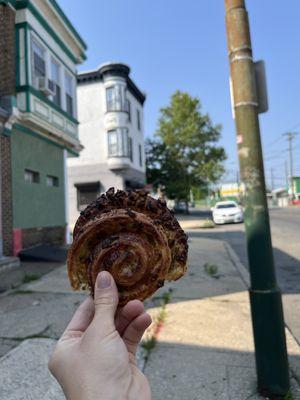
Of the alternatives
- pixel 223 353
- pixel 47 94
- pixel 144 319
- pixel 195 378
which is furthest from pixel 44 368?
pixel 47 94

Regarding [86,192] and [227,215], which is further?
[86,192]

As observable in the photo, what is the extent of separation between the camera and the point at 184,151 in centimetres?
4131

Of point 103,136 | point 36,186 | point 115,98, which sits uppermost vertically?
point 115,98

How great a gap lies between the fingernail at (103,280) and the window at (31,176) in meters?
10.2

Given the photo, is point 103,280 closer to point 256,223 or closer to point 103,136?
point 256,223

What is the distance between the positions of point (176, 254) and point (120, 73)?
27.3 meters

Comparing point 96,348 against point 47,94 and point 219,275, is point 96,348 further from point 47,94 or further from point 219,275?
point 47,94

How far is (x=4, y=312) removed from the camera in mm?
5633

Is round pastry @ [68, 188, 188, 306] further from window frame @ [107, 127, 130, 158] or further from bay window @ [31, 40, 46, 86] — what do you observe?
window frame @ [107, 127, 130, 158]

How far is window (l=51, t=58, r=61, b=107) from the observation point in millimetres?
12884

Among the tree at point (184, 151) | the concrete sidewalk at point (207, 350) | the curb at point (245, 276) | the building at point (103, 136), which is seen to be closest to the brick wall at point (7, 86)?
the concrete sidewalk at point (207, 350)

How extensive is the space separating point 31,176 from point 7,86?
2.88 metres

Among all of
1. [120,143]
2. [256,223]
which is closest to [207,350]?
[256,223]

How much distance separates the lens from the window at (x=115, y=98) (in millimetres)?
26906
